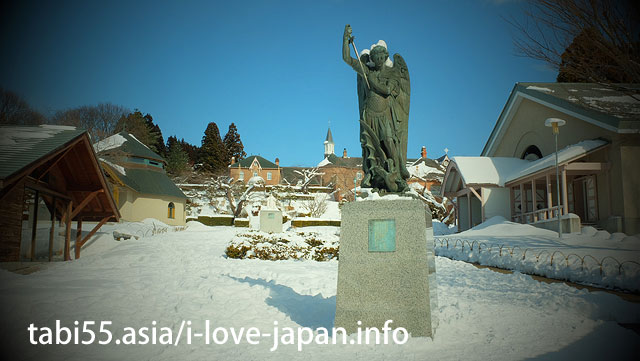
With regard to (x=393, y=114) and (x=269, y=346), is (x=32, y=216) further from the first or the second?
(x=393, y=114)

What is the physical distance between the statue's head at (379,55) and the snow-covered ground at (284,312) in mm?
4077

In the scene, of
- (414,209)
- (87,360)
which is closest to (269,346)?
(87,360)

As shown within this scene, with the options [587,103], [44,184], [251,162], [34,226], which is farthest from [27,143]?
[251,162]

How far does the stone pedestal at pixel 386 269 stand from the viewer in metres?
5.00

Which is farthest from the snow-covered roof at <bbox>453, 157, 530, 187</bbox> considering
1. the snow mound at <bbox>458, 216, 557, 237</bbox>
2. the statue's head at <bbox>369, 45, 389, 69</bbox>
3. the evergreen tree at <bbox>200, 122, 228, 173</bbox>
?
the evergreen tree at <bbox>200, 122, 228, 173</bbox>

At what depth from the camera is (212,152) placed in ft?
194

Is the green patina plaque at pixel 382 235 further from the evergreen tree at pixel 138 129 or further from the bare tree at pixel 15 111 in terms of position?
the evergreen tree at pixel 138 129

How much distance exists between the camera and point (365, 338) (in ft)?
16.1

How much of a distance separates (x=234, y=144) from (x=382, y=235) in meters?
64.1

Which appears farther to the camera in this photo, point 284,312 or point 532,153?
point 532,153

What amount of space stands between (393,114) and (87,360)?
5359 mm

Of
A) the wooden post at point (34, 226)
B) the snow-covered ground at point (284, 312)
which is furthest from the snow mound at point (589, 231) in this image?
the wooden post at point (34, 226)

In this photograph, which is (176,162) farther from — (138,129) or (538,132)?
(538,132)

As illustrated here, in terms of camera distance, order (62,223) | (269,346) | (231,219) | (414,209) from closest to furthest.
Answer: (269,346)
(414,209)
(62,223)
(231,219)
